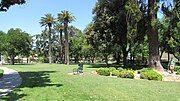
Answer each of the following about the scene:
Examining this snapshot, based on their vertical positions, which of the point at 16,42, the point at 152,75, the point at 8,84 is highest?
the point at 16,42

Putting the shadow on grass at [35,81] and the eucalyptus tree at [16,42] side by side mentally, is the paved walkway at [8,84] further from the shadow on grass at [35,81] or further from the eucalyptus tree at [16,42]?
the eucalyptus tree at [16,42]

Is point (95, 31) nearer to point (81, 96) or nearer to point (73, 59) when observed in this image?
point (81, 96)

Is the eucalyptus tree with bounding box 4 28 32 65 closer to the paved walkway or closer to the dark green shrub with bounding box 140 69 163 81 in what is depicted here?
the paved walkway

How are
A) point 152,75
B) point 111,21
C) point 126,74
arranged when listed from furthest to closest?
point 111,21
point 126,74
point 152,75

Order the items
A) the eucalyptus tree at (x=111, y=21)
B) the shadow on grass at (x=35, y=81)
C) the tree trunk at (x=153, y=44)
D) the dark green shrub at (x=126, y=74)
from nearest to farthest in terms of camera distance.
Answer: the shadow on grass at (x=35, y=81) < the dark green shrub at (x=126, y=74) < the tree trunk at (x=153, y=44) < the eucalyptus tree at (x=111, y=21)

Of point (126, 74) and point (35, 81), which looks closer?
point (35, 81)

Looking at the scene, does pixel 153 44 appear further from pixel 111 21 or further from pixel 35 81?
pixel 111 21

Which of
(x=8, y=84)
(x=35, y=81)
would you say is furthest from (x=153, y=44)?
(x=8, y=84)

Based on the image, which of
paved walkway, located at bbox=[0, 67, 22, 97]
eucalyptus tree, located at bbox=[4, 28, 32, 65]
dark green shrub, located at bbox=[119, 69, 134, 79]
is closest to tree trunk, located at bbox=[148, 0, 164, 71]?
dark green shrub, located at bbox=[119, 69, 134, 79]

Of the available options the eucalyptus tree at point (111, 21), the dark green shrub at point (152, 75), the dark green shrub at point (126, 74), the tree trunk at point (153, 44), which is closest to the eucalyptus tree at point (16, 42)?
the eucalyptus tree at point (111, 21)

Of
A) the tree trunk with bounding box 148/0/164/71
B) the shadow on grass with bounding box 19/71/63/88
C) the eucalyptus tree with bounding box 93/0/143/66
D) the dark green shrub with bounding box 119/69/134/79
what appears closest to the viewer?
the shadow on grass with bounding box 19/71/63/88

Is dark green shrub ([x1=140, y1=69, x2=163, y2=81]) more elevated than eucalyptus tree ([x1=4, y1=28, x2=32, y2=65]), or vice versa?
eucalyptus tree ([x1=4, y1=28, x2=32, y2=65])

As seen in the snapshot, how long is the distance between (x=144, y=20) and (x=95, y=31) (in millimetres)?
17729

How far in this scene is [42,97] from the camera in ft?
54.0
